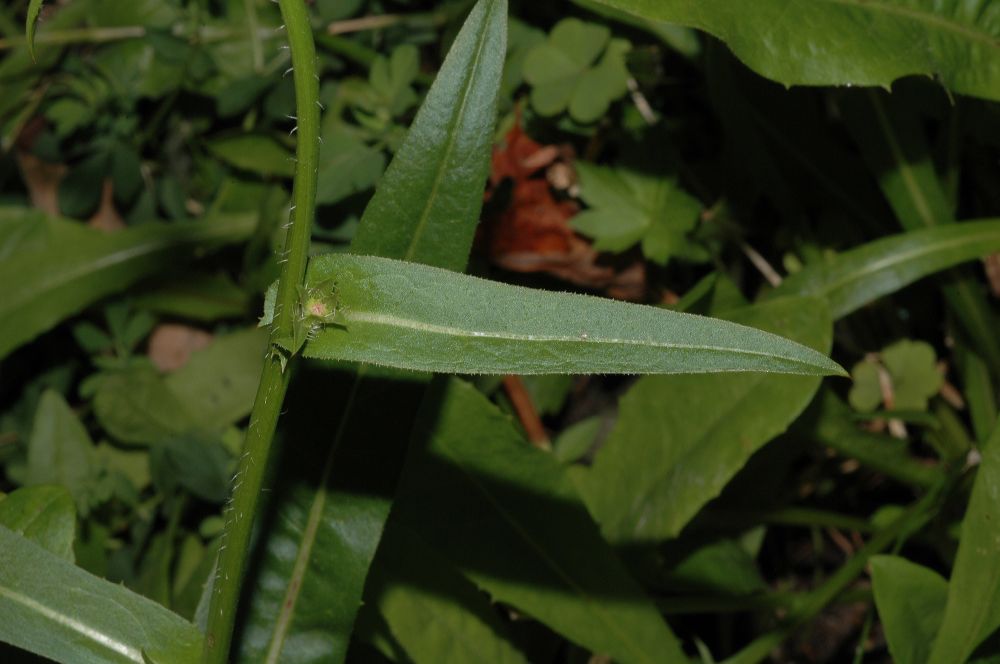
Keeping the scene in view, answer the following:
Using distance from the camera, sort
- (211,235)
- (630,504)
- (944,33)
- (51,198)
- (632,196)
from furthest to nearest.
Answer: (51,198) → (211,235) → (632,196) → (630,504) → (944,33)

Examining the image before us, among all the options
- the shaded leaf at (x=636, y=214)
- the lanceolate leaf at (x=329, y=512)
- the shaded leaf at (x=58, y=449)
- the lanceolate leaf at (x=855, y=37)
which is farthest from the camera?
the shaded leaf at (x=58, y=449)

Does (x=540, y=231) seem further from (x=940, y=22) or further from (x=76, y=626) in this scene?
(x=76, y=626)

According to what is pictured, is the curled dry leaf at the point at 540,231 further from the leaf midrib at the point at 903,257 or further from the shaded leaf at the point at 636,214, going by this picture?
the leaf midrib at the point at 903,257

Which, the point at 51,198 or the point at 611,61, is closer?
the point at 611,61

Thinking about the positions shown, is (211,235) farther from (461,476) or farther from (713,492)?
(713,492)

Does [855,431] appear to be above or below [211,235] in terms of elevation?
above

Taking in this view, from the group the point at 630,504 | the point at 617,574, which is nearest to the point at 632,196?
the point at 630,504

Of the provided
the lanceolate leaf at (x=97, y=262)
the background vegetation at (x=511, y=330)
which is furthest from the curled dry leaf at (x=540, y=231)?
the lanceolate leaf at (x=97, y=262)
